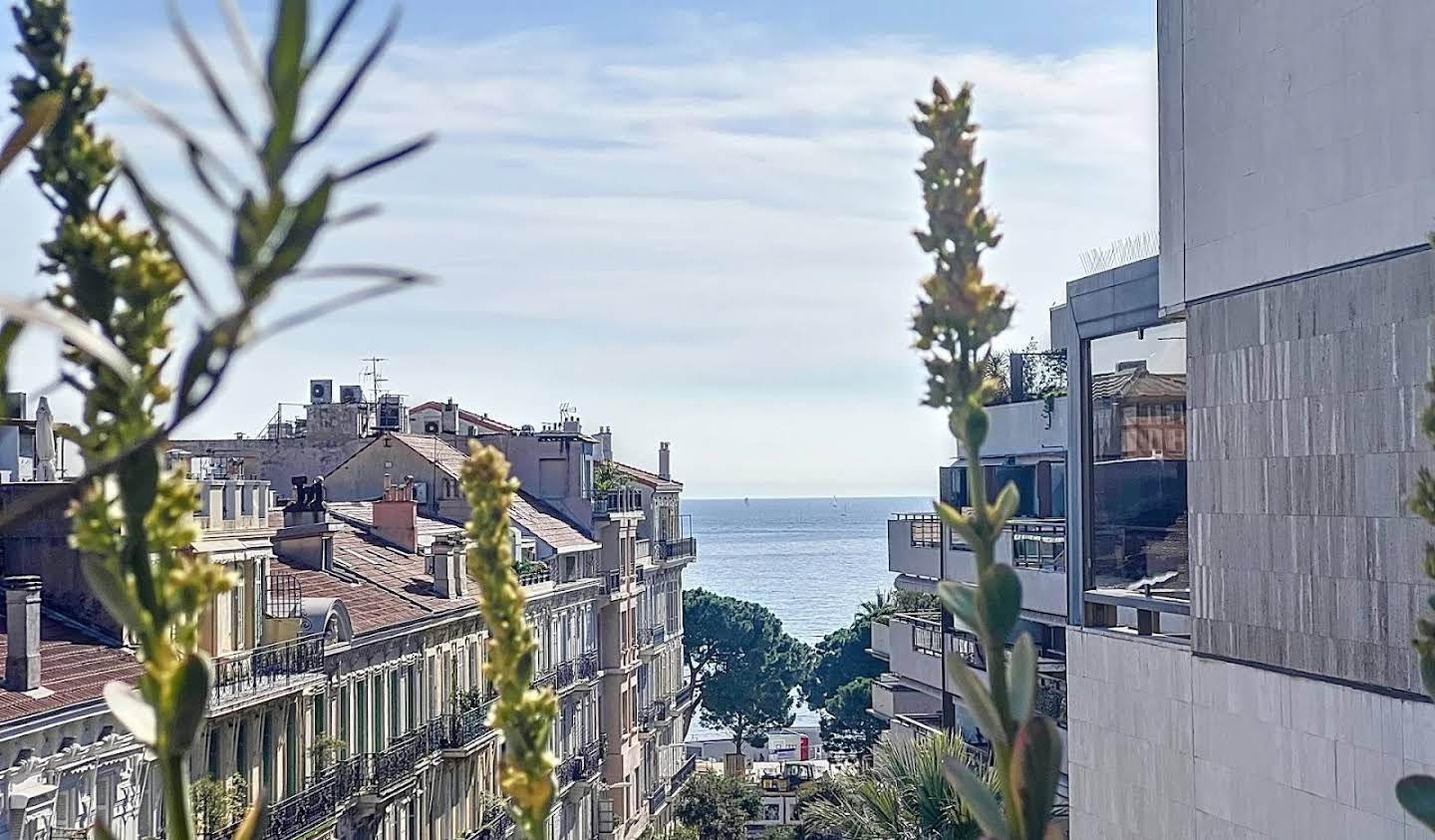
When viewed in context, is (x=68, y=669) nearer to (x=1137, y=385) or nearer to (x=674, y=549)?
(x=1137, y=385)

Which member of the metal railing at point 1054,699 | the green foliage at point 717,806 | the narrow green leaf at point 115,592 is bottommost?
the green foliage at point 717,806

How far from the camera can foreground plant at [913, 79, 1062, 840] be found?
230cm

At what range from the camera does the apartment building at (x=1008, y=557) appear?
24969 mm

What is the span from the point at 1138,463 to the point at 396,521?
2075 centimetres

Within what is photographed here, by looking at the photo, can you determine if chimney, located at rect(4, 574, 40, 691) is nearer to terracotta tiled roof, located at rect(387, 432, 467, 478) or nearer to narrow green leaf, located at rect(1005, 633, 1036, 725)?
narrow green leaf, located at rect(1005, 633, 1036, 725)

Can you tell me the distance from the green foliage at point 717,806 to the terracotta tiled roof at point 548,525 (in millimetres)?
8300

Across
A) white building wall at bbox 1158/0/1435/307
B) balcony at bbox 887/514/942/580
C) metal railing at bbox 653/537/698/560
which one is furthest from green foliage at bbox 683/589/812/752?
white building wall at bbox 1158/0/1435/307

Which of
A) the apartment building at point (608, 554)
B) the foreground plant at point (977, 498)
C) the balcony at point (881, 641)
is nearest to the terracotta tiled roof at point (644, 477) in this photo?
the apartment building at point (608, 554)

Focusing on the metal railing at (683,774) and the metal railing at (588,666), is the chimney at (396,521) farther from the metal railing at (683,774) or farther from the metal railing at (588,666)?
the metal railing at (683,774)

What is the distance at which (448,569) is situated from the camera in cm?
3164

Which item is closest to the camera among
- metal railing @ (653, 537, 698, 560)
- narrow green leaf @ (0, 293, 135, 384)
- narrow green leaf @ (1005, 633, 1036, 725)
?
narrow green leaf @ (0, 293, 135, 384)

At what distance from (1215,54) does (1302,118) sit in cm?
174

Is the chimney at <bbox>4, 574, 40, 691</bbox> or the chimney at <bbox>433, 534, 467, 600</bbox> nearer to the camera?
the chimney at <bbox>4, 574, 40, 691</bbox>

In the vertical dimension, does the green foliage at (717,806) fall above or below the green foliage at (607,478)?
below
